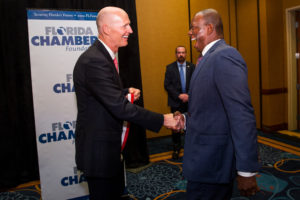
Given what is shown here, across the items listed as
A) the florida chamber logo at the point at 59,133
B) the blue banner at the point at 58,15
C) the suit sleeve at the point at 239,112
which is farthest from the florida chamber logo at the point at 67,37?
the suit sleeve at the point at 239,112

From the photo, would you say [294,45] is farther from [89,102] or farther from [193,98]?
[89,102]

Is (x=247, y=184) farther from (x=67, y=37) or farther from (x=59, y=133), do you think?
(x=67, y=37)

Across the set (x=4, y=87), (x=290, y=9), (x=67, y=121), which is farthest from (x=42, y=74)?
(x=290, y=9)

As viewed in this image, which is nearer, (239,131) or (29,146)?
(239,131)

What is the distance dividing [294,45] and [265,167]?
3.18m

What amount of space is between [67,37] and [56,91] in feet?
2.02

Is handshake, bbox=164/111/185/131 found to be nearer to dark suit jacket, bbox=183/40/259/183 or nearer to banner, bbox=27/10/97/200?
dark suit jacket, bbox=183/40/259/183

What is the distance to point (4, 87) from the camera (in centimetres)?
348

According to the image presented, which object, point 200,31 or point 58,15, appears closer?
point 200,31

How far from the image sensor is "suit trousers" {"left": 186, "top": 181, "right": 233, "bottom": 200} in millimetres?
1405

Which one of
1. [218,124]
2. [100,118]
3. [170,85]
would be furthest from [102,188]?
[170,85]

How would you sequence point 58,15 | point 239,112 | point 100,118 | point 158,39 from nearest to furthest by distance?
point 239,112 → point 100,118 → point 58,15 → point 158,39

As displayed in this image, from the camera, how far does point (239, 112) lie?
48.1 inches

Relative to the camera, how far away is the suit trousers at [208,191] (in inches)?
55.3
